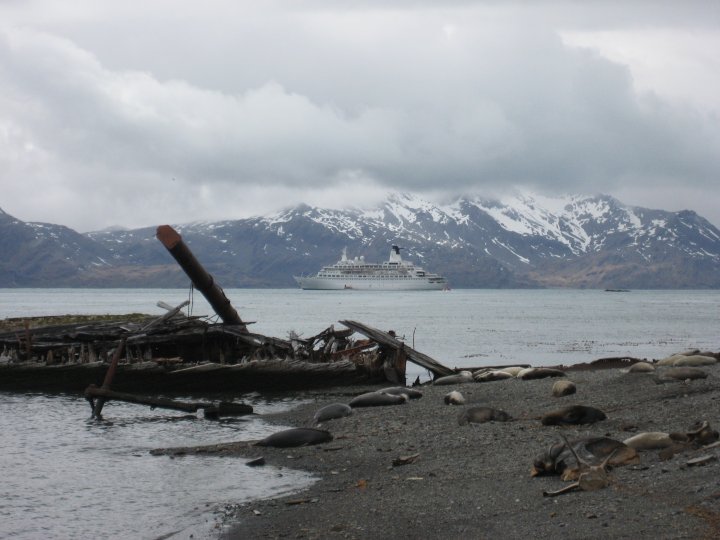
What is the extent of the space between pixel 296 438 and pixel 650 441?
7.55m

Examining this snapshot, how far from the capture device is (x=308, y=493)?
Answer: 1418 centimetres

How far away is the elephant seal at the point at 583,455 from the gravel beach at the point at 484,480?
207 millimetres

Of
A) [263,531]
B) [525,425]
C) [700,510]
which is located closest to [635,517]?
[700,510]

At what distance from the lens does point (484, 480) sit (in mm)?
13664

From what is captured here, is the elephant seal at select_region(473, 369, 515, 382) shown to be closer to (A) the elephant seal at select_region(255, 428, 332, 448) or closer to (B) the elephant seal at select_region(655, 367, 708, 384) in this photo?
(B) the elephant seal at select_region(655, 367, 708, 384)

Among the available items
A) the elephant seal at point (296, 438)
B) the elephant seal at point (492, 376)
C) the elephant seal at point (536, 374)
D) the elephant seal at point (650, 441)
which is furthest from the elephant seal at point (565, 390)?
the elephant seal at point (650, 441)

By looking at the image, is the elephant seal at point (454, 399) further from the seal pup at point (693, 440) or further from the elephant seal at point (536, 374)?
the seal pup at point (693, 440)

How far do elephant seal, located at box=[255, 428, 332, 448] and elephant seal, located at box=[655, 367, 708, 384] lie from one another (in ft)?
29.5

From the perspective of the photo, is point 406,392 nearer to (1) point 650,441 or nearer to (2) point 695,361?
(2) point 695,361

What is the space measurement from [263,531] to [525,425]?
291 inches

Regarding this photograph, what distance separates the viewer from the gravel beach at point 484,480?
10.8 meters

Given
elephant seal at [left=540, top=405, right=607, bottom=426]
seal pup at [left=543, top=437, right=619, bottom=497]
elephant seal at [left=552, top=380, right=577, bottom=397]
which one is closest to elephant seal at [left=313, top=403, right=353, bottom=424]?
elephant seal at [left=552, top=380, right=577, bottom=397]

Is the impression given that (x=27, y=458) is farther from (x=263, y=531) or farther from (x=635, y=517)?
(x=635, y=517)

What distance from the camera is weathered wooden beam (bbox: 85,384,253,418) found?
22.2 meters
